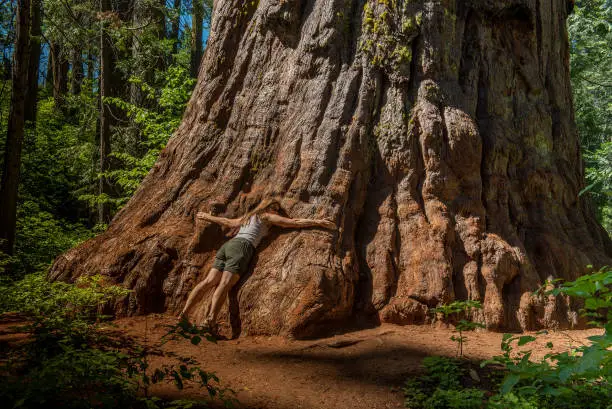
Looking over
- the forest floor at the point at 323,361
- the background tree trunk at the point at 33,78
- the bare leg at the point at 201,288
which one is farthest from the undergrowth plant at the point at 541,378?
the background tree trunk at the point at 33,78

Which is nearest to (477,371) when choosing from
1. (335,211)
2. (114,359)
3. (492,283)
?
(492,283)

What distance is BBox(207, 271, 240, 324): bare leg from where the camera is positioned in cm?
593

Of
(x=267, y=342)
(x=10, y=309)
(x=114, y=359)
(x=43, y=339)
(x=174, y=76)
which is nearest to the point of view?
(x=114, y=359)

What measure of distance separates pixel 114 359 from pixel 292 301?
3.12 meters

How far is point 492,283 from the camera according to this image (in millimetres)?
6535

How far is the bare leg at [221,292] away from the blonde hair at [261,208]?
2.57 ft

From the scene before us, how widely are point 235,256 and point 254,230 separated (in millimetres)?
433

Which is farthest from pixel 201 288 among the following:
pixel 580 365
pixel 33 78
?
pixel 33 78

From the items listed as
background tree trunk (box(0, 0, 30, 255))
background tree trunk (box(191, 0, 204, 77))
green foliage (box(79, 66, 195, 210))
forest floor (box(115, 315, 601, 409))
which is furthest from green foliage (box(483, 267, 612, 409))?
background tree trunk (box(191, 0, 204, 77))

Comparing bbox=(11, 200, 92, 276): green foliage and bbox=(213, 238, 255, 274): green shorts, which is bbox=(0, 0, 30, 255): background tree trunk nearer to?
bbox=(11, 200, 92, 276): green foliage

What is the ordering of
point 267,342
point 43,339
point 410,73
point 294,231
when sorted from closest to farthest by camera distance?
point 43,339 < point 267,342 < point 294,231 < point 410,73

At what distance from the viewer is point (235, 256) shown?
6.16m

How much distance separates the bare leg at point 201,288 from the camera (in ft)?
20.1

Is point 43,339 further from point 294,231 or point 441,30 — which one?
point 441,30
